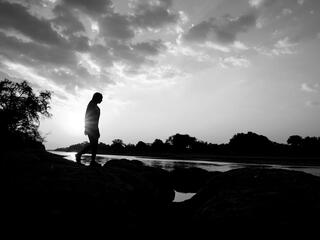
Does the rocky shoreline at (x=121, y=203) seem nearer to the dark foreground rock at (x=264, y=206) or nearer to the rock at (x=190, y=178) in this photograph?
the dark foreground rock at (x=264, y=206)

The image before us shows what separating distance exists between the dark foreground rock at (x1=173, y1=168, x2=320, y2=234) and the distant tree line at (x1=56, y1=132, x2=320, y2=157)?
257ft

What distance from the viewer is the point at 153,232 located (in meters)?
5.34

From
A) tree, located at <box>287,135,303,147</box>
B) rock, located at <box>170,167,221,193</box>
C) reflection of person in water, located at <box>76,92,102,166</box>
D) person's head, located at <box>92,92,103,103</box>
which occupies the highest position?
tree, located at <box>287,135,303,147</box>

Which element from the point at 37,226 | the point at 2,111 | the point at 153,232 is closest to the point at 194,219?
the point at 153,232

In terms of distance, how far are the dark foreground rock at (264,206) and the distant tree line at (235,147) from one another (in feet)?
257

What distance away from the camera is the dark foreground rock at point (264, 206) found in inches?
154

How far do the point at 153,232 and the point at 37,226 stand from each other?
2.43 meters

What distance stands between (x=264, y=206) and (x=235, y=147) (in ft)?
327

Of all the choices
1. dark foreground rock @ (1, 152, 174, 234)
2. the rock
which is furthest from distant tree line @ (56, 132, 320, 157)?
dark foreground rock @ (1, 152, 174, 234)

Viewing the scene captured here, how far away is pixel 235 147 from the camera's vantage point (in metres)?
99.4

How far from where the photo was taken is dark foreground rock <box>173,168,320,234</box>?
392cm

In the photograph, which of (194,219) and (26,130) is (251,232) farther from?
(26,130)

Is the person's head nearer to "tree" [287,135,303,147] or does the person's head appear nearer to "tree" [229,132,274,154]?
"tree" [229,132,274,154]

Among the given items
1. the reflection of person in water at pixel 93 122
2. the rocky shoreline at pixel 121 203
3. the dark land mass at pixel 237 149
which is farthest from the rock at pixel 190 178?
the dark land mass at pixel 237 149
